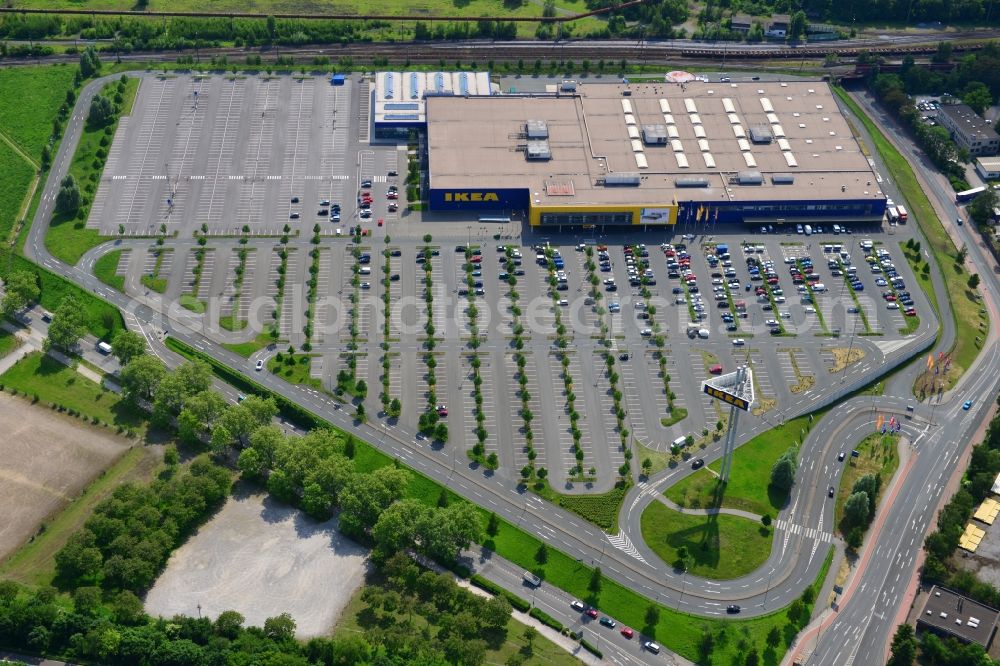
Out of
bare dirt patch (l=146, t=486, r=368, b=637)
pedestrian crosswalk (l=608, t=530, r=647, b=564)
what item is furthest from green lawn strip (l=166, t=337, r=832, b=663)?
bare dirt patch (l=146, t=486, r=368, b=637)

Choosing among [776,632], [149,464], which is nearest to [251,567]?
[149,464]

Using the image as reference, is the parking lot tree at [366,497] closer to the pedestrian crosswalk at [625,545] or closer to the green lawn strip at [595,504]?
the green lawn strip at [595,504]

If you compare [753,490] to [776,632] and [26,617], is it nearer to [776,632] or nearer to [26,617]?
[776,632]

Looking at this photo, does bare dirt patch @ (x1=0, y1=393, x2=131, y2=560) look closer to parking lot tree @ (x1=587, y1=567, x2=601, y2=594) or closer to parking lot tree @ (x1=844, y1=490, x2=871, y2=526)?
parking lot tree @ (x1=587, y1=567, x2=601, y2=594)

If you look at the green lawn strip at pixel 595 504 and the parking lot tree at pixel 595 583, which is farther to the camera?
the green lawn strip at pixel 595 504

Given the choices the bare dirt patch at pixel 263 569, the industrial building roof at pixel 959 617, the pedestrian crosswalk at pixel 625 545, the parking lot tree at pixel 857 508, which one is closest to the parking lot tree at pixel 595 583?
the pedestrian crosswalk at pixel 625 545

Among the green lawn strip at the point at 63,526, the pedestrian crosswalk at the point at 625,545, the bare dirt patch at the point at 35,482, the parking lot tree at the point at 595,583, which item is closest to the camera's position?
the green lawn strip at the point at 63,526
